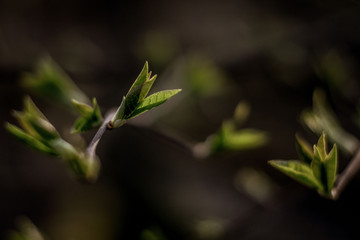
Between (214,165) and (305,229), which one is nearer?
(305,229)

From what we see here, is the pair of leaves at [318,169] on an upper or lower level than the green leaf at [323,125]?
upper

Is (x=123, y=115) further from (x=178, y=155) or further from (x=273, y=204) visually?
(x=178, y=155)

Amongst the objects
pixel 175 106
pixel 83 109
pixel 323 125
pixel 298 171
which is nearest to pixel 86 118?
pixel 83 109

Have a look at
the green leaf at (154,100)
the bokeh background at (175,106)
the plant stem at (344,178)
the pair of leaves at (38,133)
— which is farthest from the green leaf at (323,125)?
the bokeh background at (175,106)

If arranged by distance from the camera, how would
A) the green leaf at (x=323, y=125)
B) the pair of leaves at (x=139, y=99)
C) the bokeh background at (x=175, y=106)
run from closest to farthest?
the pair of leaves at (x=139, y=99) < the green leaf at (x=323, y=125) < the bokeh background at (x=175, y=106)

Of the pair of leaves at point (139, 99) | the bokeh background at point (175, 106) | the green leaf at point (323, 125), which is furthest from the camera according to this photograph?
the bokeh background at point (175, 106)

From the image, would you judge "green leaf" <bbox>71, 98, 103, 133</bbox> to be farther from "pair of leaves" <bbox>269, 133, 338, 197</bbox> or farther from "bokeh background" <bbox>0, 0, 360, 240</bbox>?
"bokeh background" <bbox>0, 0, 360, 240</bbox>

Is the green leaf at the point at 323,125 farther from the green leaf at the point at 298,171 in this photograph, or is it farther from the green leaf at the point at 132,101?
the green leaf at the point at 132,101

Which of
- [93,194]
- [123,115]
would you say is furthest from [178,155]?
[123,115]
